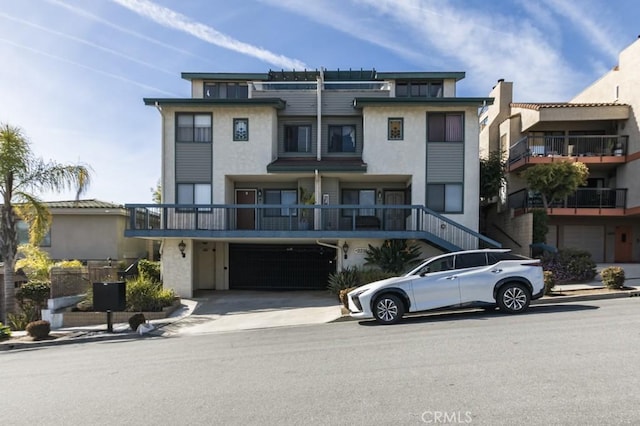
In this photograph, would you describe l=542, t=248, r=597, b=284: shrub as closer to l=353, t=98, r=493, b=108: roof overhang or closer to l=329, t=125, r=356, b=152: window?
l=353, t=98, r=493, b=108: roof overhang

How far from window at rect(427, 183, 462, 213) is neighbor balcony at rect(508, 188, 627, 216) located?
3.46m

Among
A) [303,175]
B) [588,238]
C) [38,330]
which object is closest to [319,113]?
[303,175]

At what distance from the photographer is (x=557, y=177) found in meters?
18.1

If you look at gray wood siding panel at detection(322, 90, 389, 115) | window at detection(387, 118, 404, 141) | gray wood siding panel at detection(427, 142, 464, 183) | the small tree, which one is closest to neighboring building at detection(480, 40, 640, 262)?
the small tree

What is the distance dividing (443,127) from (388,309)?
10.8 m

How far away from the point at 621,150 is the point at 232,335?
20.1 metres

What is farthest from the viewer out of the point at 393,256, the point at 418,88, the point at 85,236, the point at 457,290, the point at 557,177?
the point at 85,236

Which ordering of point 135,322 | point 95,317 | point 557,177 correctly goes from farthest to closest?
point 557,177
point 95,317
point 135,322

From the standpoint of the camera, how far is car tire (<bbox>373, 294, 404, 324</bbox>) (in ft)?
33.7

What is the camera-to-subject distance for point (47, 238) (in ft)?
72.3

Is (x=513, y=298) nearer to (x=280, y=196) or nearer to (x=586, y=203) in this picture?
(x=280, y=196)

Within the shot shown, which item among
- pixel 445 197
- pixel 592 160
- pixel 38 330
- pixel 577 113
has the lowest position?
pixel 38 330

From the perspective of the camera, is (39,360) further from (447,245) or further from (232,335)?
(447,245)

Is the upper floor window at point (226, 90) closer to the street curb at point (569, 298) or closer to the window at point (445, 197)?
the window at point (445, 197)
